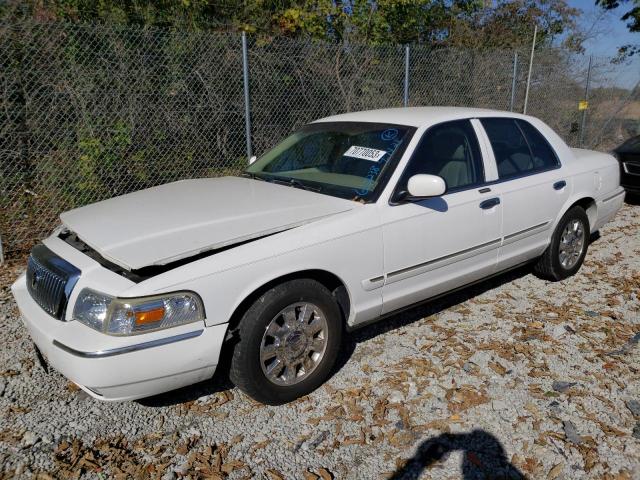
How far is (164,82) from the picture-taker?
6.44m

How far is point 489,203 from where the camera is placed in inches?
155

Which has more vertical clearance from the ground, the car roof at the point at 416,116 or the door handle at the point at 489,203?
the car roof at the point at 416,116

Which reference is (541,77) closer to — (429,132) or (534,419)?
(429,132)

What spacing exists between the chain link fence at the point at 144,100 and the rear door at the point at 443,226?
3.67 metres

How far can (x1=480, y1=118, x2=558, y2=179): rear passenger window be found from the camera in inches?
166

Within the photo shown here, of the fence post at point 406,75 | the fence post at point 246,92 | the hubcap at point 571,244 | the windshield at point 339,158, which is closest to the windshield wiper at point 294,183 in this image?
the windshield at point 339,158

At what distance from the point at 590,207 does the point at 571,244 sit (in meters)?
0.45

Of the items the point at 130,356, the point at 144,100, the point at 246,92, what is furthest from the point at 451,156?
the point at 144,100

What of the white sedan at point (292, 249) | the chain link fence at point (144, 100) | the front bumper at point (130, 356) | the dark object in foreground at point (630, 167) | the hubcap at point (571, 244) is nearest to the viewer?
the front bumper at point (130, 356)

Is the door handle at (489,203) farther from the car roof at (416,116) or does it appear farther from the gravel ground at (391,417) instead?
the gravel ground at (391,417)

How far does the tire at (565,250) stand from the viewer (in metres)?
4.80

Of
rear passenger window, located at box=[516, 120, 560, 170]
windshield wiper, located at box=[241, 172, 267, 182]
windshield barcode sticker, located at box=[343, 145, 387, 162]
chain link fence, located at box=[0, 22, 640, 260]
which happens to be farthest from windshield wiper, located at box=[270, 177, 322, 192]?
chain link fence, located at box=[0, 22, 640, 260]

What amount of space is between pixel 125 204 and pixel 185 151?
3.33m

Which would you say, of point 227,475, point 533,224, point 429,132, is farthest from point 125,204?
point 533,224
